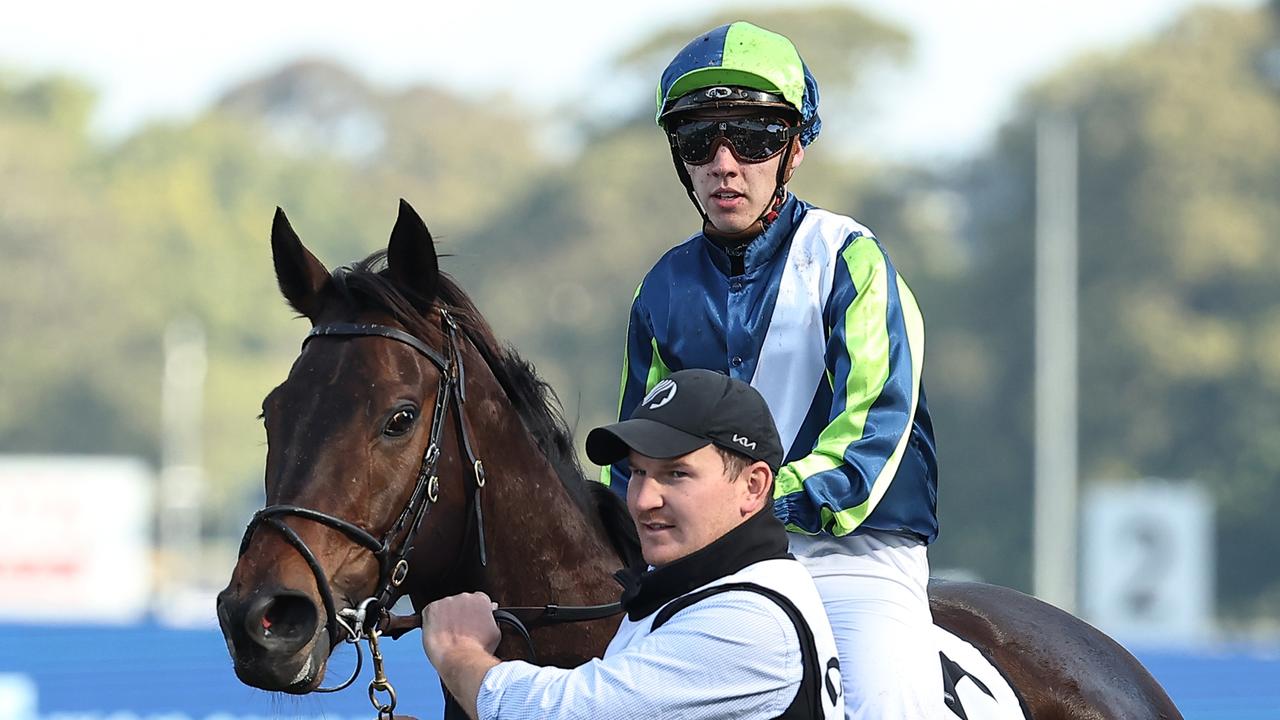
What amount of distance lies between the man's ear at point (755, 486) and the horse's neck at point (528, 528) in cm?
88

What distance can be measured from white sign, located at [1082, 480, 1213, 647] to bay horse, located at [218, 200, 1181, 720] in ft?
56.0

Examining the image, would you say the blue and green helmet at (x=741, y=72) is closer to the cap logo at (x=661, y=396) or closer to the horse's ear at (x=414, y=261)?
the horse's ear at (x=414, y=261)

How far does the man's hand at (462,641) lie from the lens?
3098 mm

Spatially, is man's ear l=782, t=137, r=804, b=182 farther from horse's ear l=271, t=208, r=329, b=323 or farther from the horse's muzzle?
the horse's muzzle

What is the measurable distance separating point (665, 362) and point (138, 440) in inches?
1692

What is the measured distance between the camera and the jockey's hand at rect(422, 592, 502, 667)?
3201 millimetres

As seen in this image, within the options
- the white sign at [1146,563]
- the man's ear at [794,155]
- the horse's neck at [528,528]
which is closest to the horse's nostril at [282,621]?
the horse's neck at [528,528]

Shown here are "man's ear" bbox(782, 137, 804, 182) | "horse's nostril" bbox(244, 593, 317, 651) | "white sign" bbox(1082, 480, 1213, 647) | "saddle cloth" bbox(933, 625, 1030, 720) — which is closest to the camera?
"horse's nostril" bbox(244, 593, 317, 651)

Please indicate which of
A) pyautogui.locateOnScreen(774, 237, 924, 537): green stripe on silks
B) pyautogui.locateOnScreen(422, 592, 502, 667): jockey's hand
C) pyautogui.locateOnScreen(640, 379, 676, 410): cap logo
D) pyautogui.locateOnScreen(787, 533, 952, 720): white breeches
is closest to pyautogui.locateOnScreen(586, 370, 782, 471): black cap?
pyautogui.locateOnScreen(640, 379, 676, 410): cap logo

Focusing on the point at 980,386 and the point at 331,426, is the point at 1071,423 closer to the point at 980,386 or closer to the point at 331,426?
the point at 980,386

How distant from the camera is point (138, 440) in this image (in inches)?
1788

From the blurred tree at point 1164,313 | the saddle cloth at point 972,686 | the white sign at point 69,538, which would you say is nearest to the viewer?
the saddle cloth at point 972,686

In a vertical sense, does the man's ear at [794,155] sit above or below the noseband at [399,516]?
above

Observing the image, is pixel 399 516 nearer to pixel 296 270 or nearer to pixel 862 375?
pixel 296 270
